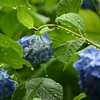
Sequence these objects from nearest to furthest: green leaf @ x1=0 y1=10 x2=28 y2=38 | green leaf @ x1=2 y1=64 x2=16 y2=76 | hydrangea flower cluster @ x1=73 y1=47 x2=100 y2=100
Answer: hydrangea flower cluster @ x1=73 y1=47 x2=100 y2=100
green leaf @ x1=2 y1=64 x2=16 y2=76
green leaf @ x1=0 y1=10 x2=28 y2=38

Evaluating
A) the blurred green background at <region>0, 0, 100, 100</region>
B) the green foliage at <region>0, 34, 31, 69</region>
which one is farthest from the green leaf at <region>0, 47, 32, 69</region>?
the blurred green background at <region>0, 0, 100, 100</region>

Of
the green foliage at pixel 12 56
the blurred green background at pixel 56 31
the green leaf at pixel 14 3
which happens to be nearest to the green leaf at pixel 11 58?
the green foliage at pixel 12 56

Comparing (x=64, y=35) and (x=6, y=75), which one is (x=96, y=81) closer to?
(x=6, y=75)

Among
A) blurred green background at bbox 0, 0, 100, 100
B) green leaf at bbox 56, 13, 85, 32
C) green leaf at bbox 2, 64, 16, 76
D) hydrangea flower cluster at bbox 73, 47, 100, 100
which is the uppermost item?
green leaf at bbox 56, 13, 85, 32

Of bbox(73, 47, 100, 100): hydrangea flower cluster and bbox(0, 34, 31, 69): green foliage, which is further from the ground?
bbox(73, 47, 100, 100): hydrangea flower cluster

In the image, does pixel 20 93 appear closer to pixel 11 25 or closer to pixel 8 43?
pixel 8 43

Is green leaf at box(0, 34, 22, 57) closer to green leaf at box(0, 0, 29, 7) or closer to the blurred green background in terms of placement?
green leaf at box(0, 0, 29, 7)

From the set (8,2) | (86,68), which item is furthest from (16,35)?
(86,68)
